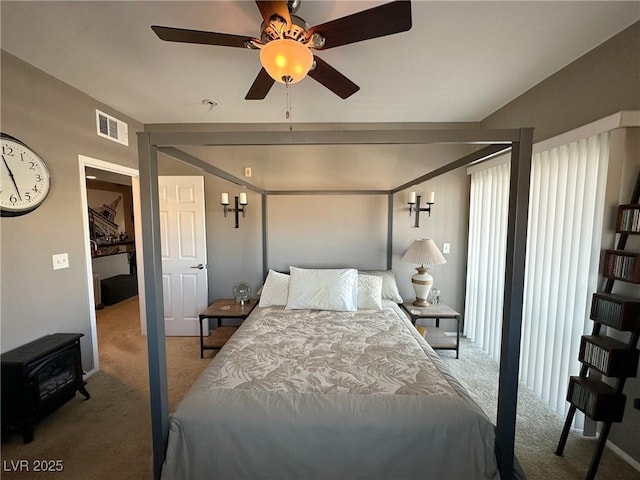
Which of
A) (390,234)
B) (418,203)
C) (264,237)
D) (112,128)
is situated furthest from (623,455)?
(112,128)

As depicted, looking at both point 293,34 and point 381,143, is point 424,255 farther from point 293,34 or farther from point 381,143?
point 293,34

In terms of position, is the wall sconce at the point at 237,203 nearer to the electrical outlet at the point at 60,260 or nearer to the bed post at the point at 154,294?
the electrical outlet at the point at 60,260

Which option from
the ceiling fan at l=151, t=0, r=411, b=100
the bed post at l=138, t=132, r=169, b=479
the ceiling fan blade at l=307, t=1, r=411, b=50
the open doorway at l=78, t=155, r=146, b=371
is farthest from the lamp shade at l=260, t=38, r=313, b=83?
the open doorway at l=78, t=155, r=146, b=371

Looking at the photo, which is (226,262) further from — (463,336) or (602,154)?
(602,154)

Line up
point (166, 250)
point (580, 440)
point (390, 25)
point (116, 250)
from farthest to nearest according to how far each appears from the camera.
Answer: point (116, 250)
point (166, 250)
point (580, 440)
point (390, 25)

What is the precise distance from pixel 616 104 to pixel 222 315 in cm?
353

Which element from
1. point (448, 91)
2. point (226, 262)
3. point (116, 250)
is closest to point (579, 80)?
point (448, 91)

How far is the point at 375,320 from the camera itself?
2352 mm

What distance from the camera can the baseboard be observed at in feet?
5.17

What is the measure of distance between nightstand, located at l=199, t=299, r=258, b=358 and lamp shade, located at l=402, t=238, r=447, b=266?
1.87m

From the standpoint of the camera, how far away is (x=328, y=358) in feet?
5.60

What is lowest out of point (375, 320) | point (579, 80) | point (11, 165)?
point (375, 320)

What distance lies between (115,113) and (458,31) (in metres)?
3.21

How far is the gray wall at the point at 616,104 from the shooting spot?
1573 millimetres
